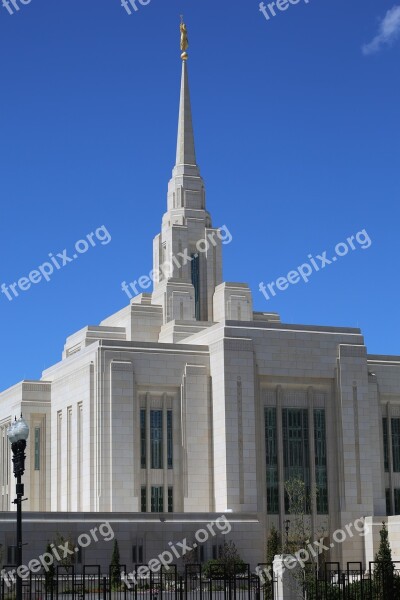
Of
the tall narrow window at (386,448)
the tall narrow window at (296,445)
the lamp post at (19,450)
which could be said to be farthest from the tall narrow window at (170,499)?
the lamp post at (19,450)

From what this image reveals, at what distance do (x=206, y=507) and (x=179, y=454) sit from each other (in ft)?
11.0

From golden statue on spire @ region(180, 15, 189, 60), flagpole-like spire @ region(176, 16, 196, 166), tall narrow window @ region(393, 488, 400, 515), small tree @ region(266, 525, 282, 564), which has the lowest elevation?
small tree @ region(266, 525, 282, 564)

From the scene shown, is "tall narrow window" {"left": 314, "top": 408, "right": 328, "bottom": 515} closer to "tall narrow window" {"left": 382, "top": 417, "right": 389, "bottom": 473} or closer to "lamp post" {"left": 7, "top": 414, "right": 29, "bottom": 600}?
"tall narrow window" {"left": 382, "top": 417, "right": 389, "bottom": 473}

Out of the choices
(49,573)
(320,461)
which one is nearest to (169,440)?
(320,461)

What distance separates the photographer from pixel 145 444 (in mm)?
59656

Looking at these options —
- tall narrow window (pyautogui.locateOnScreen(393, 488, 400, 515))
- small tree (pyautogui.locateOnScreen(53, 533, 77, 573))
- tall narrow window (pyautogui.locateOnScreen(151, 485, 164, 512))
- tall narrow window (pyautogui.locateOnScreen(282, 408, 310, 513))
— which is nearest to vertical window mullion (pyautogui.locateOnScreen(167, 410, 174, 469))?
tall narrow window (pyautogui.locateOnScreen(151, 485, 164, 512))

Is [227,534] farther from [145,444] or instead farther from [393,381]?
[393,381]

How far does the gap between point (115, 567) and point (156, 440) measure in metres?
11.5

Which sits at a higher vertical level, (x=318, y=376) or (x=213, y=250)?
(x=213, y=250)

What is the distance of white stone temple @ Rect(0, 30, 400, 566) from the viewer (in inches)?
2295

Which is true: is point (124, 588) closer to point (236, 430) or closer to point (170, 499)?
point (236, 430)

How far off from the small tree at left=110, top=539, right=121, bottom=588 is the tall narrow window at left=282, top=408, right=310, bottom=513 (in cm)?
1202

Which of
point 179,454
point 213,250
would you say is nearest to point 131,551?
point 179,454

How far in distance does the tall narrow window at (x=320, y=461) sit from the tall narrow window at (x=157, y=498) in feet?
28.7
